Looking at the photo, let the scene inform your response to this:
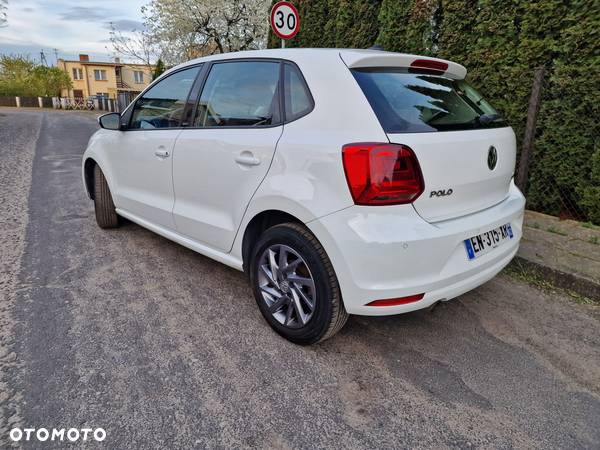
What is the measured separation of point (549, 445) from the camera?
71.1 inches

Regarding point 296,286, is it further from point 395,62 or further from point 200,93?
point 200,93

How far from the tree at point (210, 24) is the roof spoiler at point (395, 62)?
584 inches

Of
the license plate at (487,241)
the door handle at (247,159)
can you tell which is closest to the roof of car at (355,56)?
the door handle at (247,159)

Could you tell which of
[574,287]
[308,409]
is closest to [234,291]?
[308,409]

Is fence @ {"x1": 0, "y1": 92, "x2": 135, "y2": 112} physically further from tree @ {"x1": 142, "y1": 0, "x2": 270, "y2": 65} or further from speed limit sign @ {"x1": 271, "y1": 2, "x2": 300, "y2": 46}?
speed limit sign @ {"x1": 271, "y1": 2, "x2": 300, "y2": 46}

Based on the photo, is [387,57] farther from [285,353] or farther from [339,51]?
[285,353]

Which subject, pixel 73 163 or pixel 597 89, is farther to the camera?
pixel 73 163

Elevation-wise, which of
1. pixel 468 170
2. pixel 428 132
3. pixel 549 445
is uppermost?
pixel 428 132

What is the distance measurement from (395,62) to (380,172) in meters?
0.82

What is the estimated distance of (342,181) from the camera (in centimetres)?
204

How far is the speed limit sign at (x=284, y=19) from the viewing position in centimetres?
611

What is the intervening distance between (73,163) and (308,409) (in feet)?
28.6

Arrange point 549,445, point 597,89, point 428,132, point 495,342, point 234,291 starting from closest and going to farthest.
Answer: point 549,445 → point 428,132 → point 495,342 → point 234,291 → point 597,89

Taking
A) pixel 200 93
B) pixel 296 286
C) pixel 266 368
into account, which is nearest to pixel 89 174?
pixel 200 93
